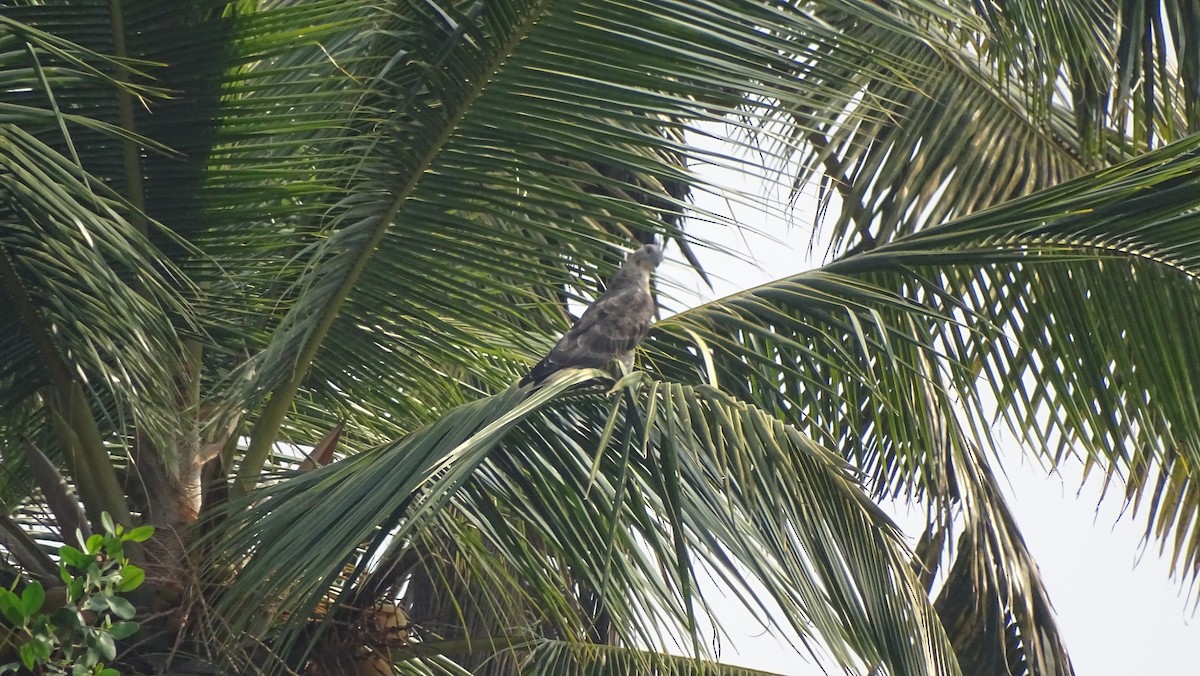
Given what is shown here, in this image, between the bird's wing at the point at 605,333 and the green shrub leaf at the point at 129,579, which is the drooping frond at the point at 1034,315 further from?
the green shrub leaf at the point at 129,579

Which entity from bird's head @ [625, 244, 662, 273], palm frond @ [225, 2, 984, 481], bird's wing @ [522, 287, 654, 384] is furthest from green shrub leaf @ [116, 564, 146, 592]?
bird's head @ [625, 244, 662, 273]

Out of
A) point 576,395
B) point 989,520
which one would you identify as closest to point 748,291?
point 576,395

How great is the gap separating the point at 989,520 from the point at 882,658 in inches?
116

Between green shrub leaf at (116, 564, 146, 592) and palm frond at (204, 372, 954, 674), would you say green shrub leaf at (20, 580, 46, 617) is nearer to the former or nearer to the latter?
green shrub leaf at (116, 564, 146, 592)

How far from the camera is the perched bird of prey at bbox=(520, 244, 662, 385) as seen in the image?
3.54 meters

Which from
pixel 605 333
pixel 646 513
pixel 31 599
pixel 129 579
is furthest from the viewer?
pixel 605 333

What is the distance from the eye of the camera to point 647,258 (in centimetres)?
384

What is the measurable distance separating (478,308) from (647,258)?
1.87 feet

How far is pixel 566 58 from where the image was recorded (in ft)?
9.83

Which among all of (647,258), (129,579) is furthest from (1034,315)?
(129,579)

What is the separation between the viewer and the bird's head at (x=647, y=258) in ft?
12.2

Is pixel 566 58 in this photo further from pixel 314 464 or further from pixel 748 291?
pixel 314 464

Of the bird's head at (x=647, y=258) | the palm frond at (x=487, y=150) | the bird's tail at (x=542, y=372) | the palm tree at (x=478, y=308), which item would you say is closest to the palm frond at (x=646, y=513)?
the palm tree at (x=478, y=308)

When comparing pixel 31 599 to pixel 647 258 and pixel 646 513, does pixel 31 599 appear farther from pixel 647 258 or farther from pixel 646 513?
pixel 647 258
